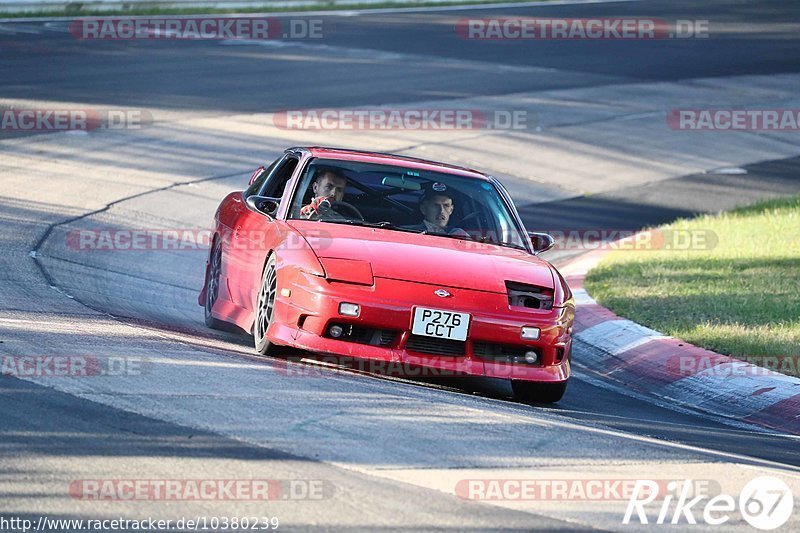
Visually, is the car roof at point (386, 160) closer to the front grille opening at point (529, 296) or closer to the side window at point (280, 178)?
the side window at point (280, 178)

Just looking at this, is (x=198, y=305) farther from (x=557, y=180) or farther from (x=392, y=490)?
(x=557, y=180)

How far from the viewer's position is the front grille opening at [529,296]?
8102mm

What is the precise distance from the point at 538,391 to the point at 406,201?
179 cm

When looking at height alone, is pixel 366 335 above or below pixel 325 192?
below

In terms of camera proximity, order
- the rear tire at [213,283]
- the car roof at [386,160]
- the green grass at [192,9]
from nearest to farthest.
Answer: the car roof at [386,160]
the rear tire at [213,283]
the green grass at [192,9]

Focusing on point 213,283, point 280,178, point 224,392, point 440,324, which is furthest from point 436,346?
point 213,283

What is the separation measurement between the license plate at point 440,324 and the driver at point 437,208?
4.46ft

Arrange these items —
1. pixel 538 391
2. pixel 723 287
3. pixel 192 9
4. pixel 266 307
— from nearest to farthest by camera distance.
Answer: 1. pixel 538 391
2. pixel 266 307
3. pixel 723 287
4. pixel 192 9

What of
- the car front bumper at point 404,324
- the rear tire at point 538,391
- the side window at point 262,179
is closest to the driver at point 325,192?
the side window at point 262,179

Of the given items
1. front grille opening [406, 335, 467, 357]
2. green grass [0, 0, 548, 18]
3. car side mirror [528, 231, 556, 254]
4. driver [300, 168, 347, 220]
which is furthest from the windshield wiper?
green grass [0, 0, 548, 18]

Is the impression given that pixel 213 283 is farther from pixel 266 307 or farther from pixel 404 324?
pixel 404 324

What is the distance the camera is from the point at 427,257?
824cm

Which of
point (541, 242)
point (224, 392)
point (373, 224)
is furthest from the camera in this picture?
point (541, 242)

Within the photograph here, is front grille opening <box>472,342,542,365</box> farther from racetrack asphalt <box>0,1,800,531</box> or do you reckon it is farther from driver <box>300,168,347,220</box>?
driver <box>300,168,347,220</box>
